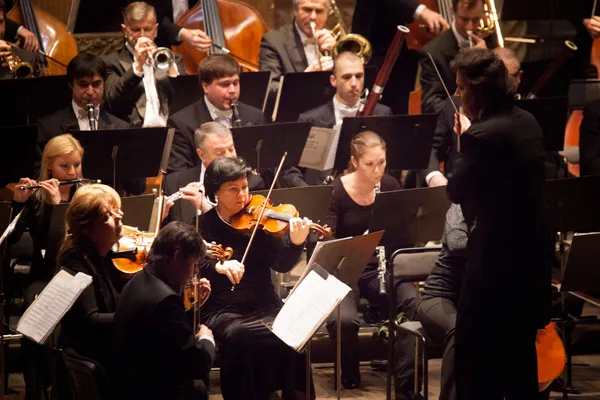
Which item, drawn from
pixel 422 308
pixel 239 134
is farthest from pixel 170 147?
pixel 422 308

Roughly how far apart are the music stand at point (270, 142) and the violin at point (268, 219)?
62 centimetres

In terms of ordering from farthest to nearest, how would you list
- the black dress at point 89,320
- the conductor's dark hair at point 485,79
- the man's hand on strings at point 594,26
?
the man's hand on strings at point 594,26
the black dress at point 89,320
the conductor's dark hair at point 485,79

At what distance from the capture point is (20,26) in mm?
5840

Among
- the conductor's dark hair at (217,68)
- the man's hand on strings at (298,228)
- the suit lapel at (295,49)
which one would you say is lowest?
the man's hand on strings at (298,228)

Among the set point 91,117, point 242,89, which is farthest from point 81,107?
point 242,89

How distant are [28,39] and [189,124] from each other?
114 cm

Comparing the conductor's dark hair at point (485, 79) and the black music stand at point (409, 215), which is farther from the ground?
the conductor's dark hair at point (485, 79)

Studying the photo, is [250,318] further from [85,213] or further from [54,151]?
[54,151]

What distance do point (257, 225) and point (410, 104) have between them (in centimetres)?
269

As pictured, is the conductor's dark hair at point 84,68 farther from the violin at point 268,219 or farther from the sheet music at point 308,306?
the sheet music at point 308,306

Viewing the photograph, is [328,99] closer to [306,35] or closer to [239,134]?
[306,35]

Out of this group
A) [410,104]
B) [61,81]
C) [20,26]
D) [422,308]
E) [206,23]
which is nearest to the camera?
[422,308]

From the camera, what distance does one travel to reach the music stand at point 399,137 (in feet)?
17.5

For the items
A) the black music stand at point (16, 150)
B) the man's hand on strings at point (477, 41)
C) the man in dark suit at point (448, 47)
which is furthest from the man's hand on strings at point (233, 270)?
the man's hand on strings at point (477, 41)
